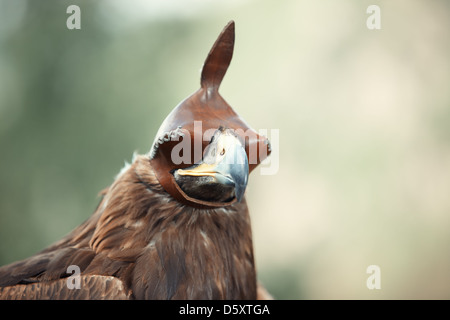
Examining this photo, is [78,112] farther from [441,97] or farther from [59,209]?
[441,97]

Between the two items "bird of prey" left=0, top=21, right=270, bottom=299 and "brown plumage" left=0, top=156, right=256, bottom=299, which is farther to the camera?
"brown plumage" left=0, top=156, right=256, bottom=299

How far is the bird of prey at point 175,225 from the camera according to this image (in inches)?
58.7

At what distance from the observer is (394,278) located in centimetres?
526

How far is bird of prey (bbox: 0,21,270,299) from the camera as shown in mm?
1490

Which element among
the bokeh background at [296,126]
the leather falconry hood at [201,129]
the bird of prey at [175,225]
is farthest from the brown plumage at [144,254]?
the bokeh background at [296,126]

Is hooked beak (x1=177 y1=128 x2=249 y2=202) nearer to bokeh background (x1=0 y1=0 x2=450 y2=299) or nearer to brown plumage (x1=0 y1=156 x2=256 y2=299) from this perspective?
brown plumage (x1=0 y1=156 x2=256 y2=299)

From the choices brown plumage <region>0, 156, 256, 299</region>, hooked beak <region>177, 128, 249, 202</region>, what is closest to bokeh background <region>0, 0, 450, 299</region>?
brown plumage <region>0, 156, 256, 299</region>

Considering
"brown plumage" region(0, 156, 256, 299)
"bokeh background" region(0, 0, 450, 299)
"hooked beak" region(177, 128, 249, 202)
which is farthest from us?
"bokeh background" region(0, 0, 450, 299)

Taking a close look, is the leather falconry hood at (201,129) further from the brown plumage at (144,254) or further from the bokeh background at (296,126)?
the bokeh background at (296,126)

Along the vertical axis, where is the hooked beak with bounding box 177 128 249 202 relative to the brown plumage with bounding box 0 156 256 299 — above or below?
above

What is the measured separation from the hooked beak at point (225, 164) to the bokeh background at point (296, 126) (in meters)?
3.71

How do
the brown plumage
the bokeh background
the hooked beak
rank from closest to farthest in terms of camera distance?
the hooked beak
the brown plumage
the bokeh background

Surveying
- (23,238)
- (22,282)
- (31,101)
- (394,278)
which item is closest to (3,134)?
(31,101)

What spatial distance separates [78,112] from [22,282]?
4273mm
